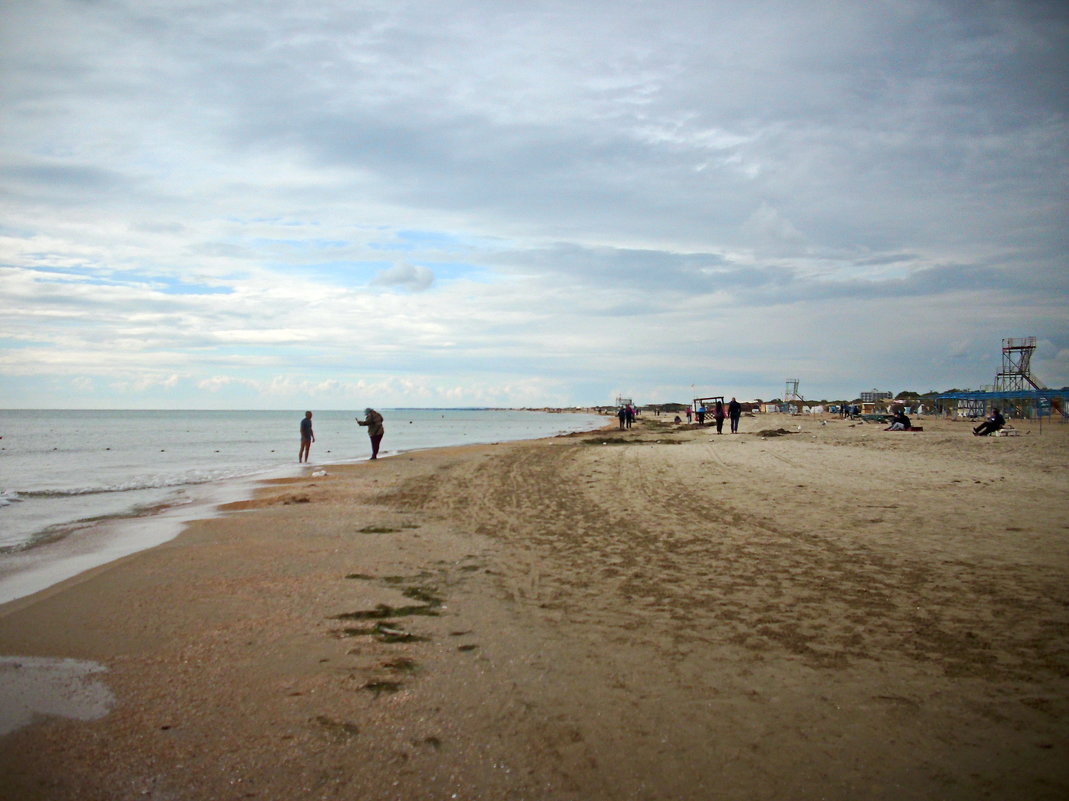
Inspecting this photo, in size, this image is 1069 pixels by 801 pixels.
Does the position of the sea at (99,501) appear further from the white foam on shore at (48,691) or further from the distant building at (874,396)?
the distant building at (874,396)

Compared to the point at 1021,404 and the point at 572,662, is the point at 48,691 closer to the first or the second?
the point at 572,662

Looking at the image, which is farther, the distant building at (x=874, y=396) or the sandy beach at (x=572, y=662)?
the distant building at (x=874, y=396)

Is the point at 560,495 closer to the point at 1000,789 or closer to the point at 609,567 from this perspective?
the point at 609,567

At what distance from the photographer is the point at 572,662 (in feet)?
15.8

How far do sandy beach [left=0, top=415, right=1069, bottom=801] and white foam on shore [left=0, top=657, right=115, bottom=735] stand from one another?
0.14 feet

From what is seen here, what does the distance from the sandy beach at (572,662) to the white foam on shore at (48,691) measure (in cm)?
4

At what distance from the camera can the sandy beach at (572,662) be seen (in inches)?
133

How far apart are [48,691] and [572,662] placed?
12.3 feet

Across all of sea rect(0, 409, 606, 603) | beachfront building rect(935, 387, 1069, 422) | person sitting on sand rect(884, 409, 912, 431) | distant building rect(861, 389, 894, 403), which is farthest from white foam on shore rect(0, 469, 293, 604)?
distant building rect(861, 389, 894, 403)

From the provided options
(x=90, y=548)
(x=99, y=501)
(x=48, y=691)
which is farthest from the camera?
(x=99, y=501)

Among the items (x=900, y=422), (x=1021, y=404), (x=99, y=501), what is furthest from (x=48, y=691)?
(x=1021, y=404)

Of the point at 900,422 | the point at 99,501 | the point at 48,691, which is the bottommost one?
the point at 99,501

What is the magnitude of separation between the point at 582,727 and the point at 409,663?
62.7 inches

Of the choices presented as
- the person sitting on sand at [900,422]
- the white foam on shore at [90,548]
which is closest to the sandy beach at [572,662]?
the white foam on shore at [90,548]
